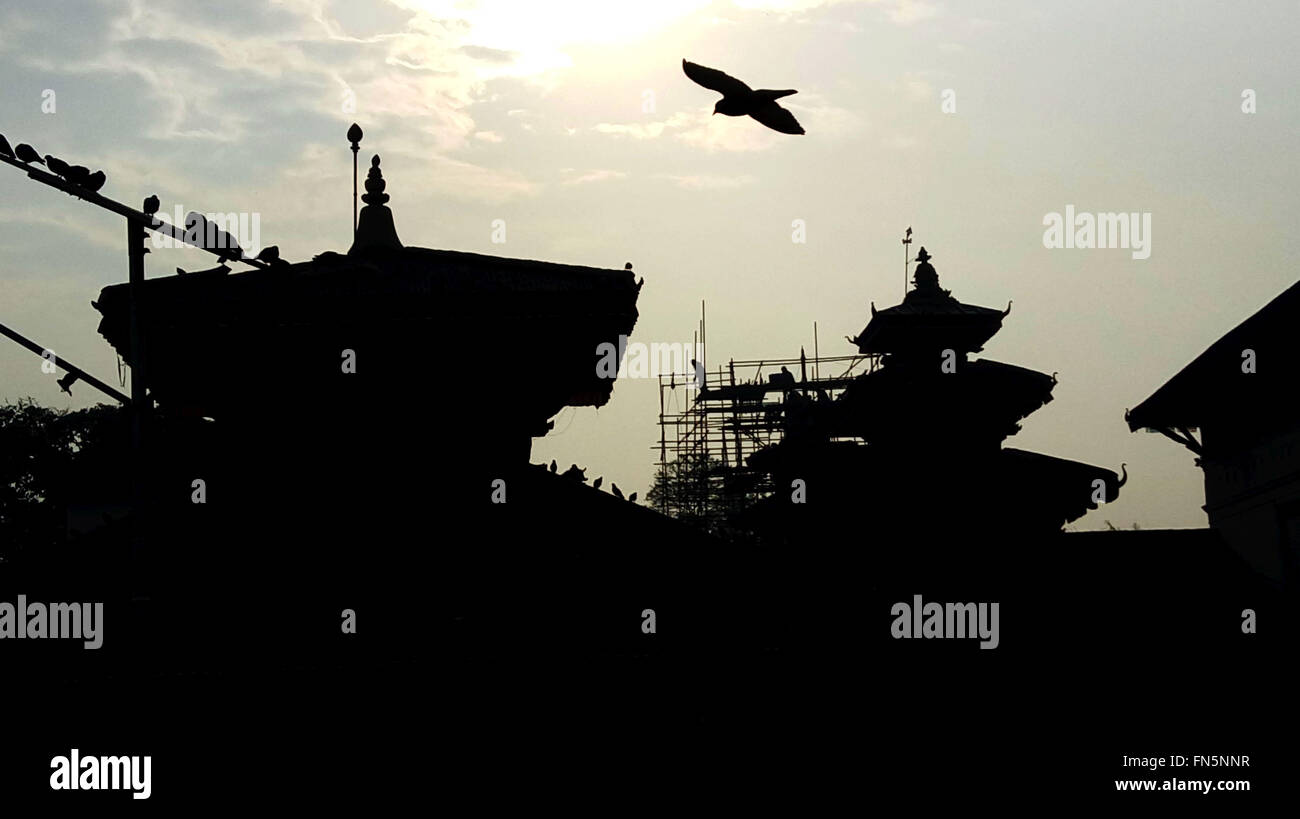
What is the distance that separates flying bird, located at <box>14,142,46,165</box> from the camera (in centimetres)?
1255

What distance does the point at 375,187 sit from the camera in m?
18.5

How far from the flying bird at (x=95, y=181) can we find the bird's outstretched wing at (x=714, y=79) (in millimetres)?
5276

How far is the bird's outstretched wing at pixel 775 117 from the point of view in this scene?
496 inches

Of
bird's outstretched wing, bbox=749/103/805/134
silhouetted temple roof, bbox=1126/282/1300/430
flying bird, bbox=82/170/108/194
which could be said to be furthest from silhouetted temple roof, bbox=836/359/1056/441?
flying bird, bbox=82/170/108/194

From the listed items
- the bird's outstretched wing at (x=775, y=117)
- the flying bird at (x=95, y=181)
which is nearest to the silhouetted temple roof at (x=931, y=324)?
the bird's outstretched wing at (x=775, y=117)

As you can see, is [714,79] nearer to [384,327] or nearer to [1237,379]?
[384,327]

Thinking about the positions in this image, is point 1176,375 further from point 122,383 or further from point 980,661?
point 122,383

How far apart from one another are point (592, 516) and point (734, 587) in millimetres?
1765

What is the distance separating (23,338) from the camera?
12.6 meters

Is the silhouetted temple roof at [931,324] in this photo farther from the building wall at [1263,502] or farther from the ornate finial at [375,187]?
the ornate finial at [375,187]

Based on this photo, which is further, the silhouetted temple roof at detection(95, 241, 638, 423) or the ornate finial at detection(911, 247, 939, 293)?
the ornate finial at detection(911, 247, 939, 293)

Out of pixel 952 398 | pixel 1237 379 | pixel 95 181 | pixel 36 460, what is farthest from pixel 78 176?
pixel 36 460

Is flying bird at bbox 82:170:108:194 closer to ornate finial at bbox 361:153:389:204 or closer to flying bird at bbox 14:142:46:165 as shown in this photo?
flying bird at bbox 14:142:46:165

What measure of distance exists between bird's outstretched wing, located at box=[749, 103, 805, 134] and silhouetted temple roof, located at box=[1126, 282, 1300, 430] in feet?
29.8
